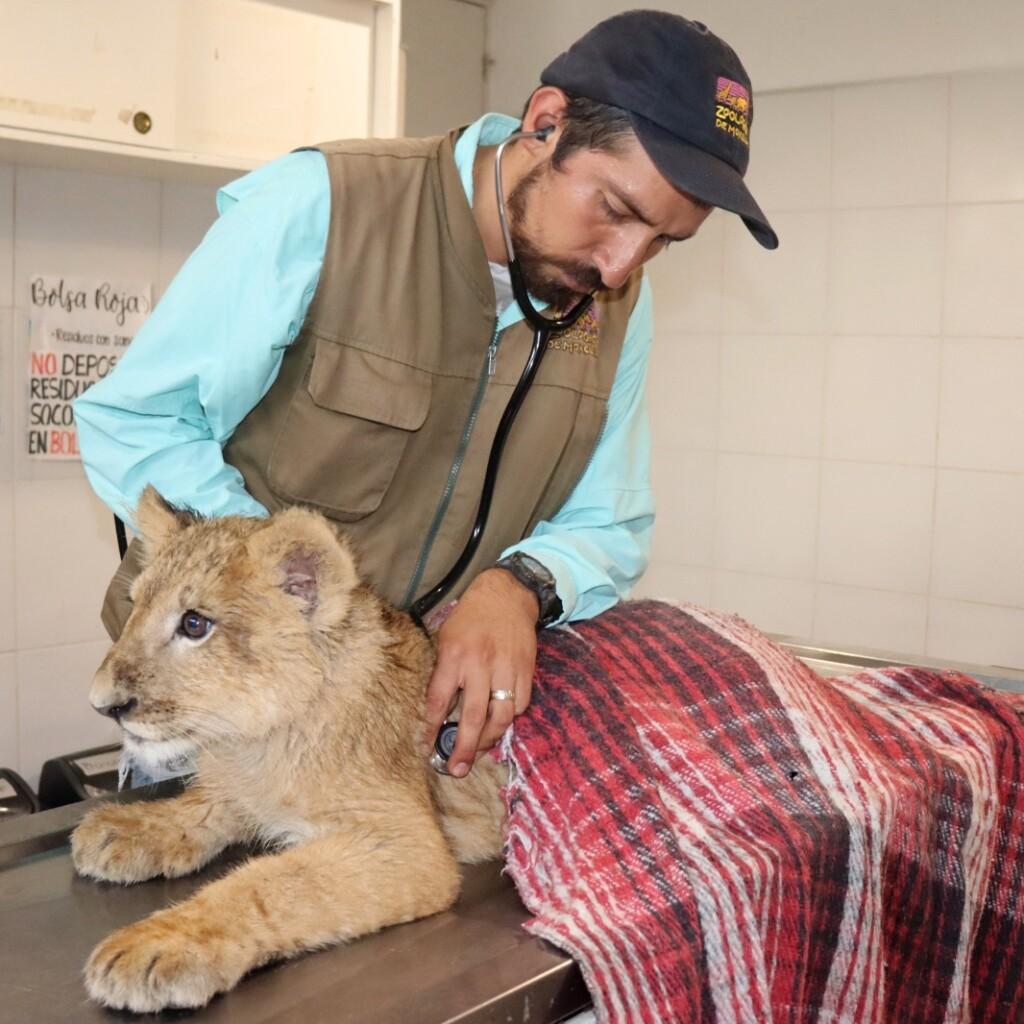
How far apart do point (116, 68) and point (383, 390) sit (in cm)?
124

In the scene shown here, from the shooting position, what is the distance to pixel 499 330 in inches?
62.4

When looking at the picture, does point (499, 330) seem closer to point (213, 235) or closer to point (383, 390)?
point (383, 390)

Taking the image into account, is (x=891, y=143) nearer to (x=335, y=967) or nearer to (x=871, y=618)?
(x=871, y=618)

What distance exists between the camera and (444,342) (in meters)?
1.54

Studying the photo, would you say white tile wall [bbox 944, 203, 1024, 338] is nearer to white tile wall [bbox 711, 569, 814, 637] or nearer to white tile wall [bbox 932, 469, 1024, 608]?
white tile wall [bbox 932, 469, 1024, 608]

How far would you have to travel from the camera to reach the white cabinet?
2.20m

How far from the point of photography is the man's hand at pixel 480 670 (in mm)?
1216

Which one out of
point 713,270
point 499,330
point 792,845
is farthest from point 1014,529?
point 792,845

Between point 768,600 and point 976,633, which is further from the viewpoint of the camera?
point 768,600

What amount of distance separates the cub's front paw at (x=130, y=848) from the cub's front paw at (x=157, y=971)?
23 centimetres

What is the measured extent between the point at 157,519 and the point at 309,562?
0.21 m

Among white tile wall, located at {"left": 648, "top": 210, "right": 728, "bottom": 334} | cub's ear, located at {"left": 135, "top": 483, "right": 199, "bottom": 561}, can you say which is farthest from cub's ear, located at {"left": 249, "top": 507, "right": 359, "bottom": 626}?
white tile wall, located at {"left": 648, "top": 210, "right": 728, "bottom": 334}

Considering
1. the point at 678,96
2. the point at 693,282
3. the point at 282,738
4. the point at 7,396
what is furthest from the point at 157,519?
the point at 693,282

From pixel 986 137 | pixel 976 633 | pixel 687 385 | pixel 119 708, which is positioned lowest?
pixel 976 633
